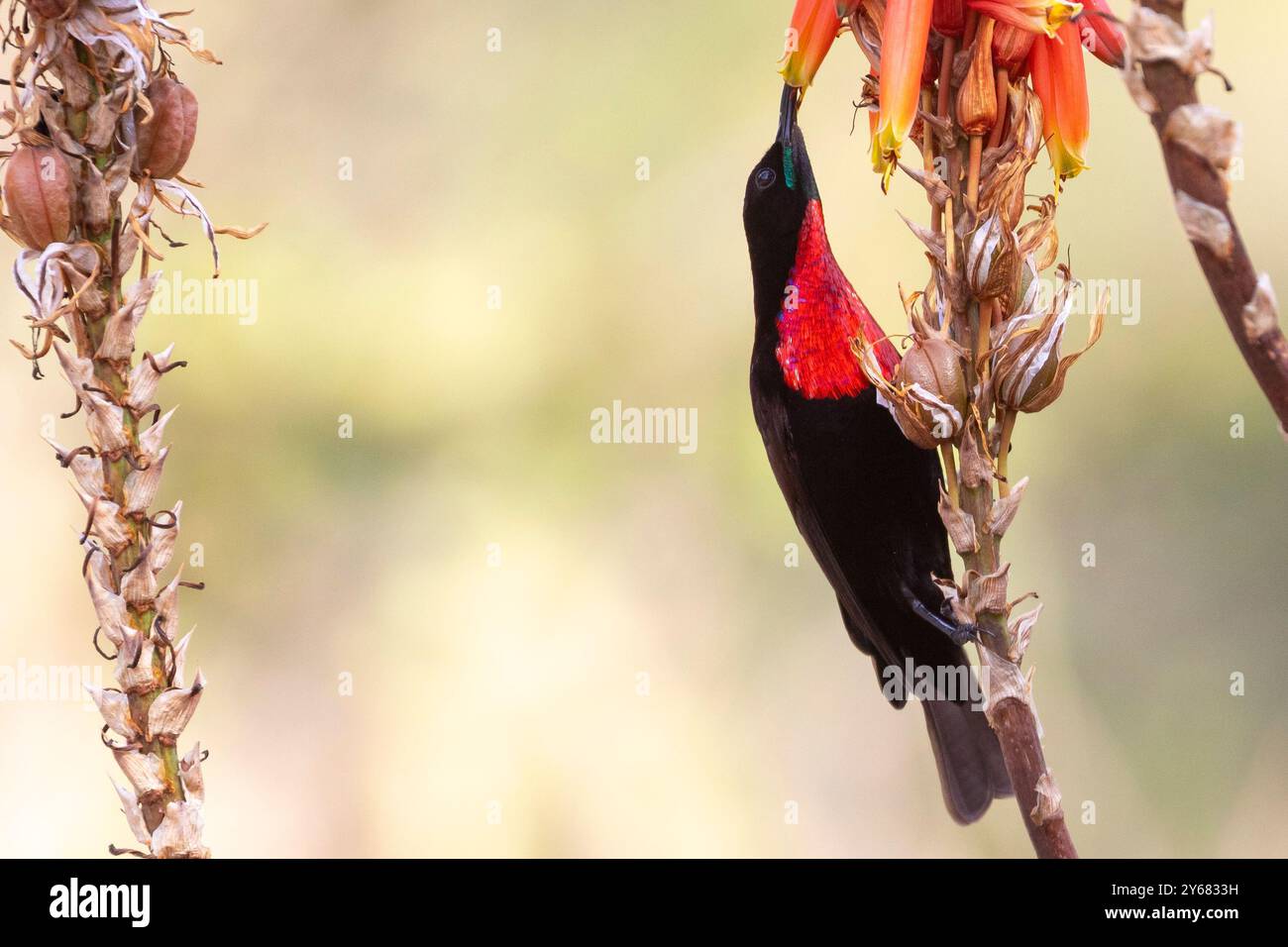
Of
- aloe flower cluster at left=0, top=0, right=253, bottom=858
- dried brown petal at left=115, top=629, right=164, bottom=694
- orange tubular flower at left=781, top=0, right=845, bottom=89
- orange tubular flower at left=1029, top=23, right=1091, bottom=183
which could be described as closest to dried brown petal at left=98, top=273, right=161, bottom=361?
aloe flower cluster at left=0, top=0, right=253, bottom=858

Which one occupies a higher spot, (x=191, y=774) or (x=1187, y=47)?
(x=1187, y=47)

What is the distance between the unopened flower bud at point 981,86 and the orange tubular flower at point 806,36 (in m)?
0.07

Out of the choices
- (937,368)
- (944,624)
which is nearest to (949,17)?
(937,368)

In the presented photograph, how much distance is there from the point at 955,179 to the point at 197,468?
131cm

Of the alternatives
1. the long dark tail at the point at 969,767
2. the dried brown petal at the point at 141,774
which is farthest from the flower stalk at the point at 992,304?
the dried brown petal at the point at 141,774

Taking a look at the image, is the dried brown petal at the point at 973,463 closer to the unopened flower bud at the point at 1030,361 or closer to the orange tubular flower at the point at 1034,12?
the unopened flower bud at the point at 1030,361

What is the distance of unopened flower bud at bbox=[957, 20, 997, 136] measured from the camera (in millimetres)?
495

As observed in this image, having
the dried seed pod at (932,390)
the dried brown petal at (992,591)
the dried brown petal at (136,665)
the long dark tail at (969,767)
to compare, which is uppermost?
the dried seed pod at (932,390)

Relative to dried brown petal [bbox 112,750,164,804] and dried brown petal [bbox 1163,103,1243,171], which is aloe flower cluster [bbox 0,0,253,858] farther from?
dried brown petal [bbox 1163,103,1243,171]

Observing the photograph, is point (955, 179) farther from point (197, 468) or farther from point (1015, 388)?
point (197, 468)

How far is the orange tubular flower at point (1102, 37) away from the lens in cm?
50

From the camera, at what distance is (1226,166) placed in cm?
39

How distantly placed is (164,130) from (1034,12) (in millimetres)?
380

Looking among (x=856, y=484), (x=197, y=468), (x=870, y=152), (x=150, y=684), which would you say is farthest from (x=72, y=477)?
(x=197, y=468)
